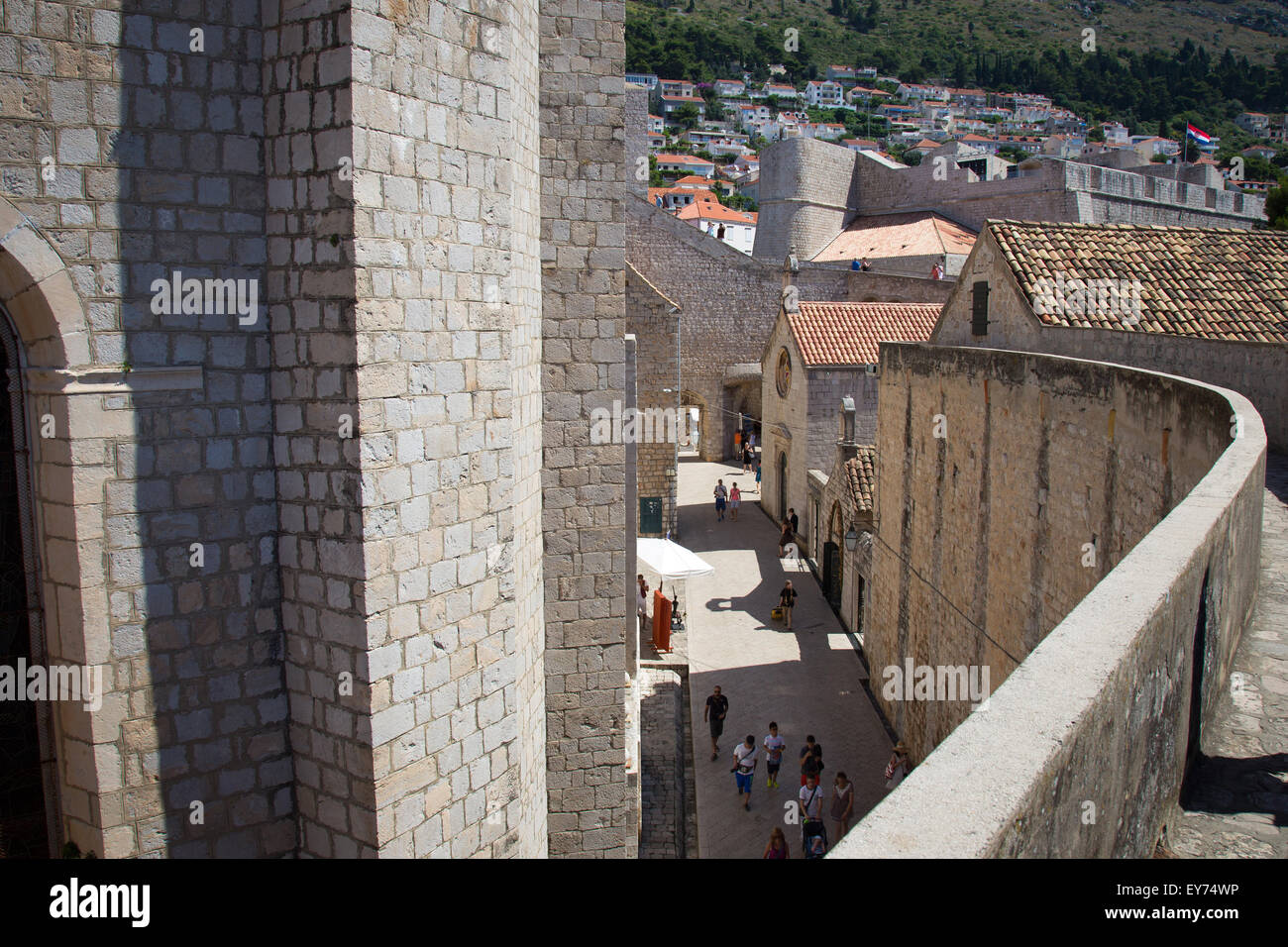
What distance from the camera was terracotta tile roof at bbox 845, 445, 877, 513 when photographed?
16402 mm

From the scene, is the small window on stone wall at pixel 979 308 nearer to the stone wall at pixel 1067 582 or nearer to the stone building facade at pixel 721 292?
the stone wall at pixel 1067 582

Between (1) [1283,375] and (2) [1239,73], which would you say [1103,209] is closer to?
(1) [1283,375]

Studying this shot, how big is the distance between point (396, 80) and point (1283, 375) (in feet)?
26.7

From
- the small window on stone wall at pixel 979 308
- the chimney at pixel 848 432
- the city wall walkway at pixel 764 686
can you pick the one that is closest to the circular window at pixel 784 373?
the city wall walkway at pixel 764 686

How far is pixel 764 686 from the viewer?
46.2 feet

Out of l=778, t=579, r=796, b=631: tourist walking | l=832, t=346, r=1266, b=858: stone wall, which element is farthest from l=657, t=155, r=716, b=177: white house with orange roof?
l=832, t=346, r=1266, b=858: stone wall

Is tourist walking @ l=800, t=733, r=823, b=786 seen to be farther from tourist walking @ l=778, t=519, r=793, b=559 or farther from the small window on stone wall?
tourist walking @ l=778, t=519, r=793, b=559

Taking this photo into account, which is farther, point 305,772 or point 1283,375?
point 1283,375

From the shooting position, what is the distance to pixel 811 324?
22.9 meters

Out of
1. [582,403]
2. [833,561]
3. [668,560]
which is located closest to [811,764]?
[582,403]

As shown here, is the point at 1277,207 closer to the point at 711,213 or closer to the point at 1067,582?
the point at 1067,582

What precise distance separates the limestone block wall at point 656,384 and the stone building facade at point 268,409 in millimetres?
15635

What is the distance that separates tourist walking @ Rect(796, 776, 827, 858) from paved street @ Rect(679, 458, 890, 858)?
520 millimetres
